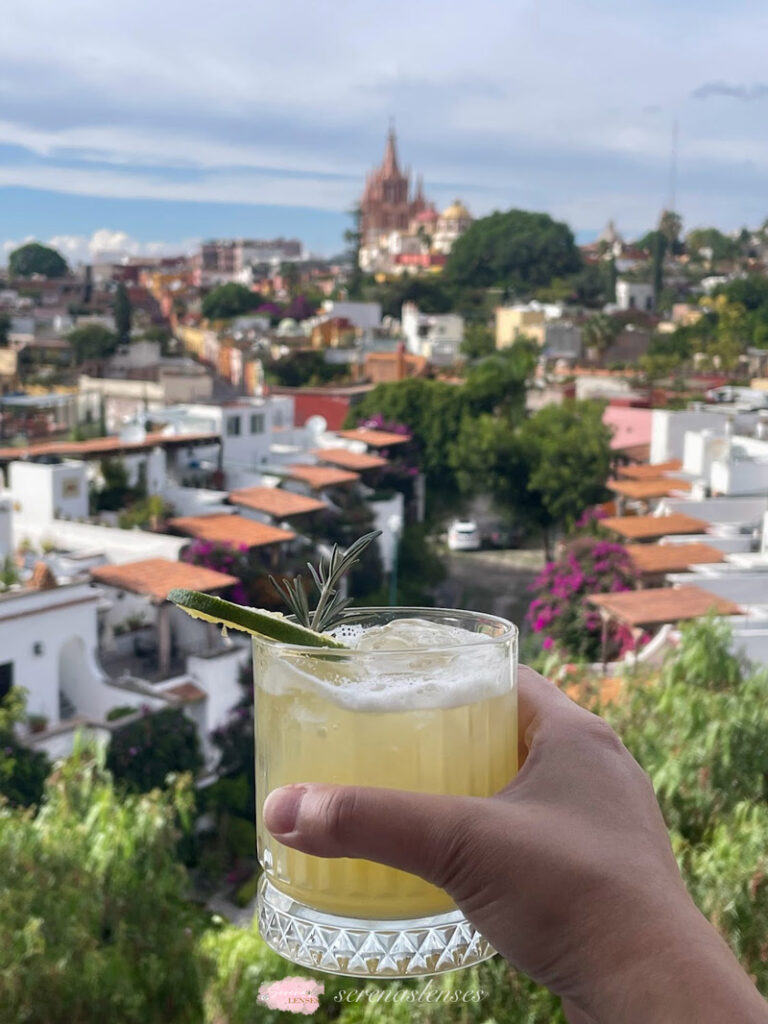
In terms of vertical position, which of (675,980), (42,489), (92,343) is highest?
(675,980)

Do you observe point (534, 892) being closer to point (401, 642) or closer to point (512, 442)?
point (401, 642)

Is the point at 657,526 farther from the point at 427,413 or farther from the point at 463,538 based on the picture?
the point at 427,413

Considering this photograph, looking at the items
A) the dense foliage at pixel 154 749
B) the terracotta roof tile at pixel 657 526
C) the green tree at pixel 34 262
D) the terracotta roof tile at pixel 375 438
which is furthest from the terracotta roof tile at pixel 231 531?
the green tree at pixel 34 262

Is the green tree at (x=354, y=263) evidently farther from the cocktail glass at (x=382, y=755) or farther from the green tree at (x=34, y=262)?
the cocktail glass at (x=382, y=755)

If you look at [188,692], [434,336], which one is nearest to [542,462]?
[188,692]

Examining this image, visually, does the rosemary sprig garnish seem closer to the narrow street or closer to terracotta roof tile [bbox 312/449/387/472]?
the narrow street
